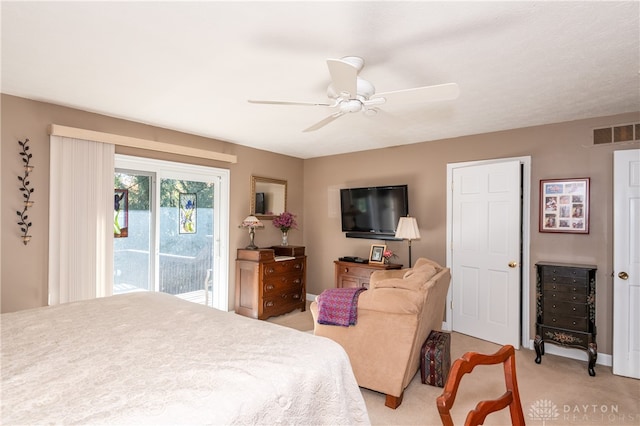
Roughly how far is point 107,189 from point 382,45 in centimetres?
305

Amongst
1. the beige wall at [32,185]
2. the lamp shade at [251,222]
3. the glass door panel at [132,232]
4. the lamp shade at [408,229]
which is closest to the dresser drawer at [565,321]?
the lamp shade at [408,229]

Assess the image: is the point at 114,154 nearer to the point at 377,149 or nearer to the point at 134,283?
the point at 134,283

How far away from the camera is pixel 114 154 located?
138 inches

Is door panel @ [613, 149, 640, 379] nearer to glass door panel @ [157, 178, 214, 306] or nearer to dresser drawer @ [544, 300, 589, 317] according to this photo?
dresser drawer @ [544, 300, 589, 317]

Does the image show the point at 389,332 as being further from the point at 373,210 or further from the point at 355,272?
the point at 373,210

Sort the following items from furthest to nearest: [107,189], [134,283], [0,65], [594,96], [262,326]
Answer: [134,283] < [107,189] < [594,96] < [0,65] < [262,326]

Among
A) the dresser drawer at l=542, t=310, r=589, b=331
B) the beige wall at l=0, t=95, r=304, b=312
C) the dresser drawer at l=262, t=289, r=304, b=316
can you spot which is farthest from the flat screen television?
the beige wall at l=0, t=95, r=304, b=312

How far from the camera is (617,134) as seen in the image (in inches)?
132

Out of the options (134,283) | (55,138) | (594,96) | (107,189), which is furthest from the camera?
(134,283)

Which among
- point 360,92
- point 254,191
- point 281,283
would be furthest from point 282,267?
point 360,92

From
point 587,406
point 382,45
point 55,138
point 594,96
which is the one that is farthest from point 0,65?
point 587,406

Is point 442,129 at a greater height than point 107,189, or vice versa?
point 442,129

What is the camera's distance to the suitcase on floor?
283 centimetres

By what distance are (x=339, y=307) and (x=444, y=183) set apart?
2.63 m
